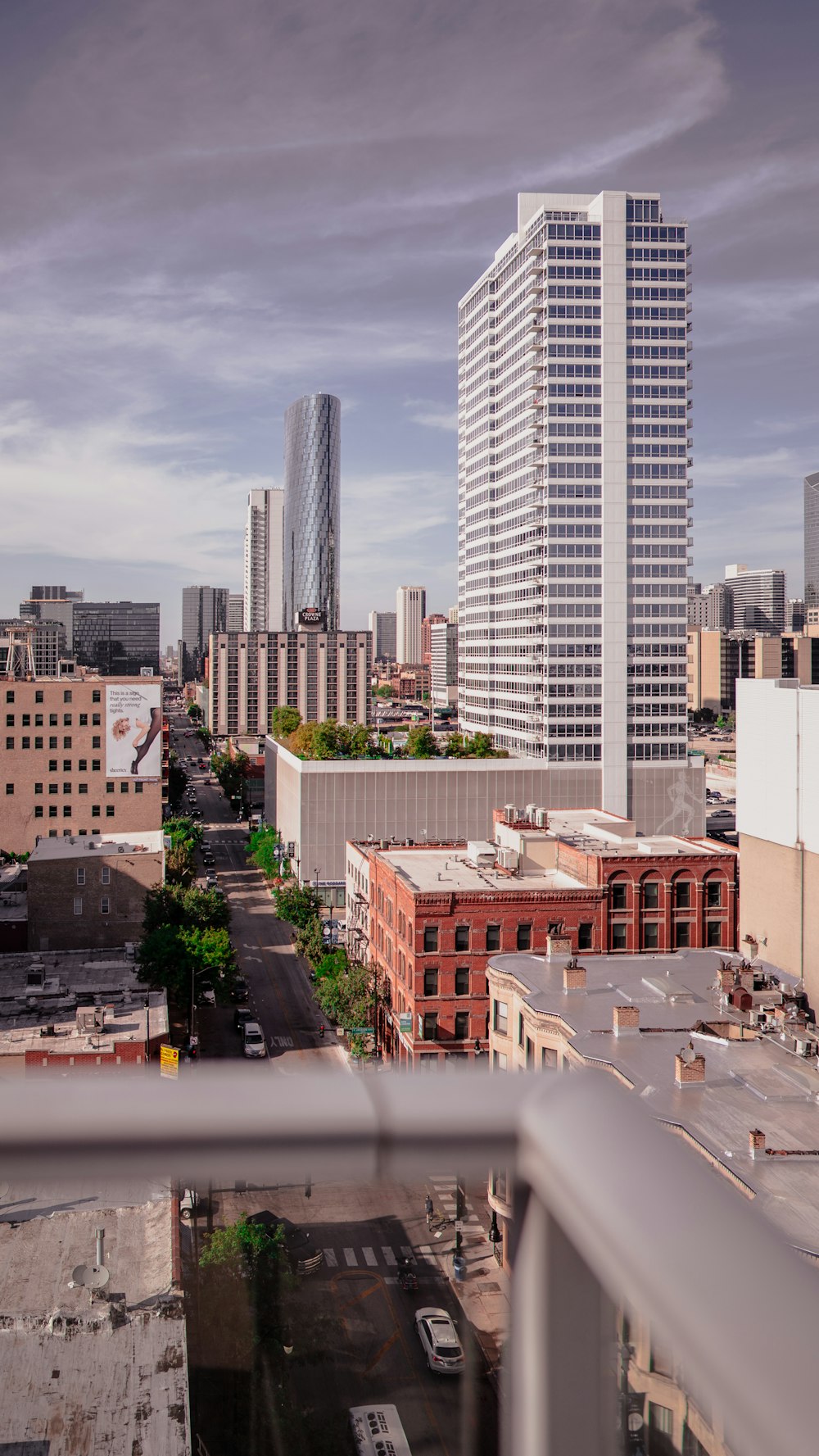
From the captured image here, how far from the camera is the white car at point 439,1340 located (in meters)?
1.74

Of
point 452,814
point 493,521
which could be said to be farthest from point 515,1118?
point 493,521

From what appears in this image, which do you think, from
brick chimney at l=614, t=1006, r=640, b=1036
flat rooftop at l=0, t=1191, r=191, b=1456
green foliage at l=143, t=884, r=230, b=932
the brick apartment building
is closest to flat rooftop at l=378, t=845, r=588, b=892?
the brick apartment building

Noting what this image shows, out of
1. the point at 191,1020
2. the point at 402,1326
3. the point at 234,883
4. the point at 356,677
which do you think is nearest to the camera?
the point at 402,1326

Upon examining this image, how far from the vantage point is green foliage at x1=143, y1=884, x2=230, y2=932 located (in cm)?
4750

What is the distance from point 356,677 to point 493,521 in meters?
78.5

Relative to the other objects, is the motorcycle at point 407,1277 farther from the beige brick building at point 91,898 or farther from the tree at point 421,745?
the tree at point 421,745

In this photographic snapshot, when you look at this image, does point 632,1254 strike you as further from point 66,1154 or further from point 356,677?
point 356,677

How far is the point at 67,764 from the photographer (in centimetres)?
7162

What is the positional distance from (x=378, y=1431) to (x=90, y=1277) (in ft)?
1.96

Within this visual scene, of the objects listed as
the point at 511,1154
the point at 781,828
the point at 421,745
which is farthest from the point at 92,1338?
the point at 421,745

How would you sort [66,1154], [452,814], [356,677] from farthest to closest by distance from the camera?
[356,677]
[452,814]
[66,1154]

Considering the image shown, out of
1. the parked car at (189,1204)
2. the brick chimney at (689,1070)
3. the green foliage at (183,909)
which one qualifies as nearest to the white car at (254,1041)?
the green foliage at (183,909)

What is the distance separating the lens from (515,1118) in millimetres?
1769

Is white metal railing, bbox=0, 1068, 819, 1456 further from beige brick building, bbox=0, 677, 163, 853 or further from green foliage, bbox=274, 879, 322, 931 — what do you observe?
beige brick building, bbox=0, 677, 163, 853
